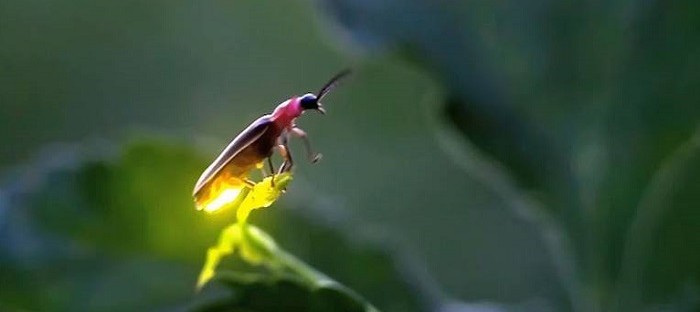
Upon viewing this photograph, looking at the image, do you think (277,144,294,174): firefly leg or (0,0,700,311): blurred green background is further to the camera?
(0,0,700,311): blurred green background

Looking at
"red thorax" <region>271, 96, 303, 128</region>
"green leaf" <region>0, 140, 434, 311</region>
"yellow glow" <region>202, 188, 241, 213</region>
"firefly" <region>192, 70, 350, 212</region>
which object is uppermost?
"green leaf" <region>0, 140, 434, 311</region>

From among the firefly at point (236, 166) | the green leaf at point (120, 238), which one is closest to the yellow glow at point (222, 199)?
the firefly at point (236, 166)

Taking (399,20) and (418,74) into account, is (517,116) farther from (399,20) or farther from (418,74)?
(418,74)

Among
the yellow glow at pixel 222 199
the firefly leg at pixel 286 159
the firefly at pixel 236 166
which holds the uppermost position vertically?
the firefly leg at pixel 286 159

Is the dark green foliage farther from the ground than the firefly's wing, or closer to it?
farther from the ground

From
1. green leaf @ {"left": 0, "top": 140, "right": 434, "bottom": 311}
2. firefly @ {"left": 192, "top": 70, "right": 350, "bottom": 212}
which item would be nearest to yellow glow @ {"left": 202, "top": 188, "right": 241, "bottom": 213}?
firefly @ {"left": 192, "top": 70, "right": 350, "bottom": 212}

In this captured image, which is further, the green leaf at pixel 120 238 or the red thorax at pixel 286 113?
the green leaf at pixel 120 238

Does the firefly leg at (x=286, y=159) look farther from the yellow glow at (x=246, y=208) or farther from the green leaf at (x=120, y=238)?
the green leaf at (x=120, y=238)

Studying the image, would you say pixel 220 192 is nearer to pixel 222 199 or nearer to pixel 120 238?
pixel 222 199

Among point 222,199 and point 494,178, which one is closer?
point 222,199

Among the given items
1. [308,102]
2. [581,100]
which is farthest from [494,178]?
[308,102]

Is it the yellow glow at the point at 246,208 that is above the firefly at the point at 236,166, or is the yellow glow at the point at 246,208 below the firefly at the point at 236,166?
below

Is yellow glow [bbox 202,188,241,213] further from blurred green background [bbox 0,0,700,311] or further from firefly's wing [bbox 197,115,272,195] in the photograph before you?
blurred green background [bbox 0,0,700,311]
